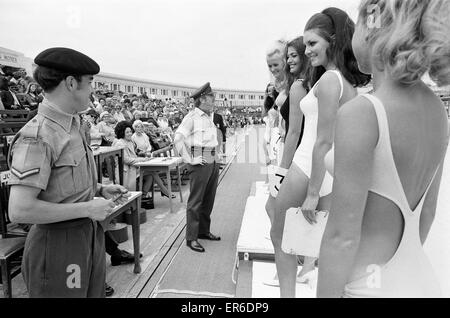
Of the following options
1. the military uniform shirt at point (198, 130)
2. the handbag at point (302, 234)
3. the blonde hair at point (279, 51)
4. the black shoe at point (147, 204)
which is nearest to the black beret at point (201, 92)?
the military uniform shirt at point (198, 130)

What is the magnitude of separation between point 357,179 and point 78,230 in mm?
1077

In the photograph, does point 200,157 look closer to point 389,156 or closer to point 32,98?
point 389,156

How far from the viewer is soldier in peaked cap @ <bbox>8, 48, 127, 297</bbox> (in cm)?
112

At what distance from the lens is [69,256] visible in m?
1.25

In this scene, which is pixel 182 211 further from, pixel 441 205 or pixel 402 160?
pixel 402 160

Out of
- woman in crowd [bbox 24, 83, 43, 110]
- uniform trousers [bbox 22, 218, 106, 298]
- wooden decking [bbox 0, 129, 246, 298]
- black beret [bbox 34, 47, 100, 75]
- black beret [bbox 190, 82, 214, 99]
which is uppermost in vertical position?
woman in crowd [bbox 24, 83, 43, 110]

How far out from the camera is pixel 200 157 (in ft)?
10.2

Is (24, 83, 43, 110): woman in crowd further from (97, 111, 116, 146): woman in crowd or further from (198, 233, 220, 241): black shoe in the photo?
(198, 233, 220, 241): black shoe

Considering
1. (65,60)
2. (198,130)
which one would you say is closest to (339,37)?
(65,60)

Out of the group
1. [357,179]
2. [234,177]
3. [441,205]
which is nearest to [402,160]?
[357,179]

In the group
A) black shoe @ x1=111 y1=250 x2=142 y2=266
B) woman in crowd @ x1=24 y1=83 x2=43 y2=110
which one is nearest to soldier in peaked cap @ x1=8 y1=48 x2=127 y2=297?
black shoe @ x1=111 y1=250 x2=142 y2=266

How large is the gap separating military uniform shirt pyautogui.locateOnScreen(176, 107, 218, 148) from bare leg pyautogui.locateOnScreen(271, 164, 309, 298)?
5.84ft
